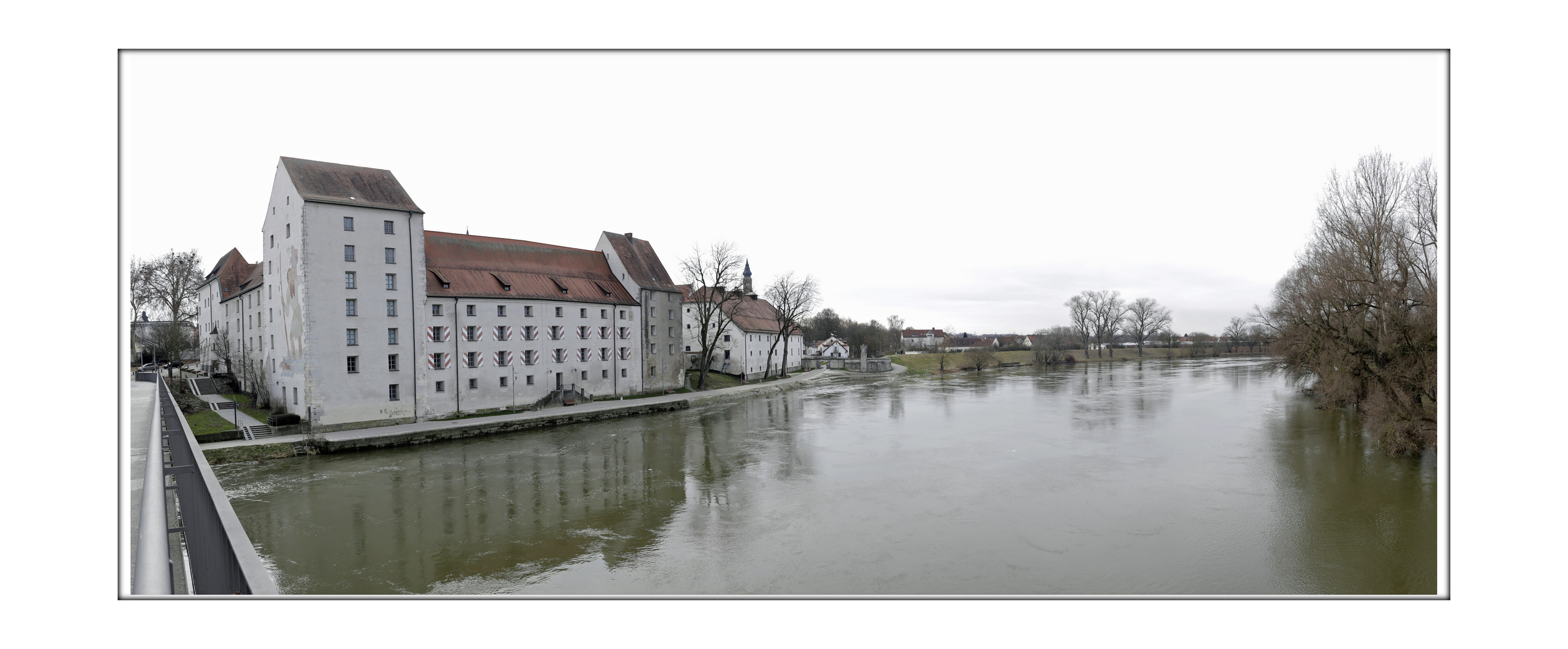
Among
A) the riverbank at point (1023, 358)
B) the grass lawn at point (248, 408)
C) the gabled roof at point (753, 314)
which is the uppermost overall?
the gabled roof at point (753, 314)

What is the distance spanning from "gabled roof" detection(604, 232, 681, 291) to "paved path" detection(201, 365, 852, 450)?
572 centimetres

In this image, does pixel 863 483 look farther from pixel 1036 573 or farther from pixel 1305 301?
pixel 1305 301

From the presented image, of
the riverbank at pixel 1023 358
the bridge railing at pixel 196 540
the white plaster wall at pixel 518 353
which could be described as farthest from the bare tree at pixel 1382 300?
the riverbank at pixel 1023 358

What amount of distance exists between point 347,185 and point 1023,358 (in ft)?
203

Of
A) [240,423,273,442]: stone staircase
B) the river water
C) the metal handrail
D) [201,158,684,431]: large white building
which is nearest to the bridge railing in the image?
the metal handrail

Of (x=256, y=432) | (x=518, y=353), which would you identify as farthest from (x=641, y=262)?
(x=256, y=432)

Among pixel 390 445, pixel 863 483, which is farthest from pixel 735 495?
pixel 390 445

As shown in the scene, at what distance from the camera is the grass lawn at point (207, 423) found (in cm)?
1836

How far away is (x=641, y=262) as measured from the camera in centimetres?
3259

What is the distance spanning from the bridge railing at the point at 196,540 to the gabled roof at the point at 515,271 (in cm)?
1921

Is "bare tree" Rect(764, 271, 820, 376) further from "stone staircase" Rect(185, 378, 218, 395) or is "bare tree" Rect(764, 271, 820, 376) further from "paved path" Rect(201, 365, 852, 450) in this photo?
"stone staircase" Rect(185, 378, 218, 395)

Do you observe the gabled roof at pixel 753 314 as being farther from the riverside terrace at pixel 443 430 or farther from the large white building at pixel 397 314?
the riverside terrace at pixel 443 430

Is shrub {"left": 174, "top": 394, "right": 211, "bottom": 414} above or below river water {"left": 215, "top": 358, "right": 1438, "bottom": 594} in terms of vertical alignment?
above

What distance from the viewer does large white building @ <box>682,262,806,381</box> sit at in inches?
1697
